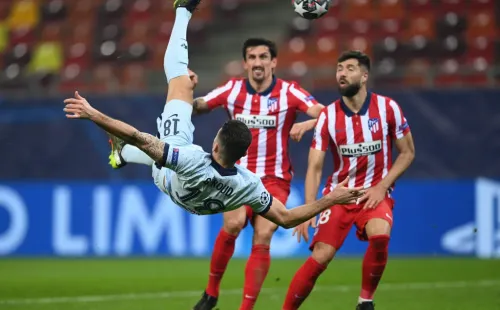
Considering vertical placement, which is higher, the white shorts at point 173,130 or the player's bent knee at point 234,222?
the white shorts at point 173,130

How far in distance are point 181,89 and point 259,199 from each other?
138cm

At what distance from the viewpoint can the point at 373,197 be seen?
8.38 m

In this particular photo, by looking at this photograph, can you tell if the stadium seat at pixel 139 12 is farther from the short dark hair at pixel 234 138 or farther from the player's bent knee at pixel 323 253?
the short dark hair at pixel 234 138

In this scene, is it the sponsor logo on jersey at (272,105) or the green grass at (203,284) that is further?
the green grass at (203,284)

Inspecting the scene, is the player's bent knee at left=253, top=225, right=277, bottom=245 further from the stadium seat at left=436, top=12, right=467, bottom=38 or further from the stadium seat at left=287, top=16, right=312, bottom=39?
the stadium seat at left=287, top=16, right=312, bottom=39

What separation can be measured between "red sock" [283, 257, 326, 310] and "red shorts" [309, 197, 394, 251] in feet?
0.76

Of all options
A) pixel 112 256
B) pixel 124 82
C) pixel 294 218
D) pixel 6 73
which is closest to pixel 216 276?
pixel 294 218

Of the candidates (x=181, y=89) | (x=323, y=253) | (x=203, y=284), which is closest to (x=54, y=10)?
(x=203, y=284)

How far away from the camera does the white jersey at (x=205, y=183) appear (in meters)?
7.19

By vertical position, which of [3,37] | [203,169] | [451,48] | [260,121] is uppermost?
[3,37]

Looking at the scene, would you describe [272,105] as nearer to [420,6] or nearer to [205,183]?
[205,183]

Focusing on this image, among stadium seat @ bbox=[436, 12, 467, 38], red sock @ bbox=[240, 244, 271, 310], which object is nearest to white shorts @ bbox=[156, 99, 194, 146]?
red sock @ bbox=[240, 244, 271, 310]

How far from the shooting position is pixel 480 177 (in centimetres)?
1434

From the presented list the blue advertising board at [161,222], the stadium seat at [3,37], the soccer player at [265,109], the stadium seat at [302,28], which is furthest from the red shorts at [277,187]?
the stadium seat at [3,37]
